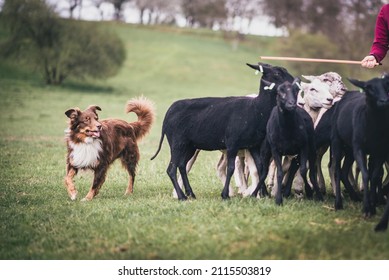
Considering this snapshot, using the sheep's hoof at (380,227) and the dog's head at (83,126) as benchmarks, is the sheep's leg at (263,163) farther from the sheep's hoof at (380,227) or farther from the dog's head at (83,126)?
the dog's head at (83,126)

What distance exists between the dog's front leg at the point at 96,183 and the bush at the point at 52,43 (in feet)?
126

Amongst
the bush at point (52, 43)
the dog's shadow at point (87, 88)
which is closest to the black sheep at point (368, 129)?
the dog's shadow at point (87, 88)

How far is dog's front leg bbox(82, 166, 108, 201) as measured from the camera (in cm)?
1105

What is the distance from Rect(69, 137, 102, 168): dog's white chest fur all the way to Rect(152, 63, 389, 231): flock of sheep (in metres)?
1.42

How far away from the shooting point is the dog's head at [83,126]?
11.3 m

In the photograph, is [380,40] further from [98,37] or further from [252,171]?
[98,37]

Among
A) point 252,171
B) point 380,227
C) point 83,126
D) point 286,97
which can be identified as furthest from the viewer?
point 83,126

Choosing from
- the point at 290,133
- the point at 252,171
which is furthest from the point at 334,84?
the point at 252,171

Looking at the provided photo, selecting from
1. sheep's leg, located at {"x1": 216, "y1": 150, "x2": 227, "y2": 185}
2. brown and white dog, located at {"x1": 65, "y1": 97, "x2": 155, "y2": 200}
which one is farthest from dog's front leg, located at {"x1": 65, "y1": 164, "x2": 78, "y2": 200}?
sheep's leg, located at {"x1": 216, "y1": 150, "x2": 227, "y2": 185}

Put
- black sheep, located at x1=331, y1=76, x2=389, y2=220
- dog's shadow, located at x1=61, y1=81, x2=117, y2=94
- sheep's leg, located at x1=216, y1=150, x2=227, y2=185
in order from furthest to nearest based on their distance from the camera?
dog's shadow, located at x1=61, y1=81, x2=117, y2=94
sheep's leg, located at x1=216, y1=150, x2=227, y2=185
black sheep, located at x1=331, y1=76, x2=389, y2=220

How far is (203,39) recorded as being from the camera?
7875 cm

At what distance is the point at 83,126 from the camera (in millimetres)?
11344

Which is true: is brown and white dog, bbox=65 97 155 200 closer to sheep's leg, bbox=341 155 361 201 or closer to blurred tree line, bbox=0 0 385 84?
sheep's leg, bbox=341 155 361 201

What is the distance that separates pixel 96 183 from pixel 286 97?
4.16m
